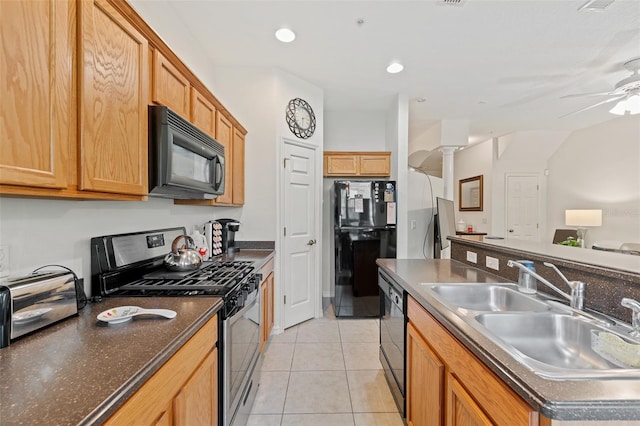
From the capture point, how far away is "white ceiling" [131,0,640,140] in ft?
7.23

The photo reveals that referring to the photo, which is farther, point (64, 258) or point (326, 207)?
point (326, 207)

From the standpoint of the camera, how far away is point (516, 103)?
418 centimetres

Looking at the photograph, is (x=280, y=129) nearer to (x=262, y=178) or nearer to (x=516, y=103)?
(x=262, y=178)

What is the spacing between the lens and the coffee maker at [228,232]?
2777 millimetres

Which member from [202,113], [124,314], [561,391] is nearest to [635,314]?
[561,391]

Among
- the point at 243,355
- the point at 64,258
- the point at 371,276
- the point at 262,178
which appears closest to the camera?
the point at 64,258

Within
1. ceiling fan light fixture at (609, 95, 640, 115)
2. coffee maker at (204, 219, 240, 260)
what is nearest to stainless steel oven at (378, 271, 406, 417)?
coffee maker at (204, 219, 240, 260)

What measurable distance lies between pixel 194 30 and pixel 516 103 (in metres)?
4.38

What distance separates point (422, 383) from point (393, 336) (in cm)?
53

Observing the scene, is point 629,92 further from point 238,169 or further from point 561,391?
Answer: point 238,169

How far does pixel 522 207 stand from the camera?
Answer: 6.00 metres

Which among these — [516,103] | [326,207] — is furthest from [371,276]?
[516,103]

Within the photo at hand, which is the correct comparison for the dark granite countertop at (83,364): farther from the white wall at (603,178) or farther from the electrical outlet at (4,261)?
the white wall at (603,178)

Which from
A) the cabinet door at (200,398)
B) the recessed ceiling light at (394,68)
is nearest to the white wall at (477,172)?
the recessed ceiling light at (394,68)
